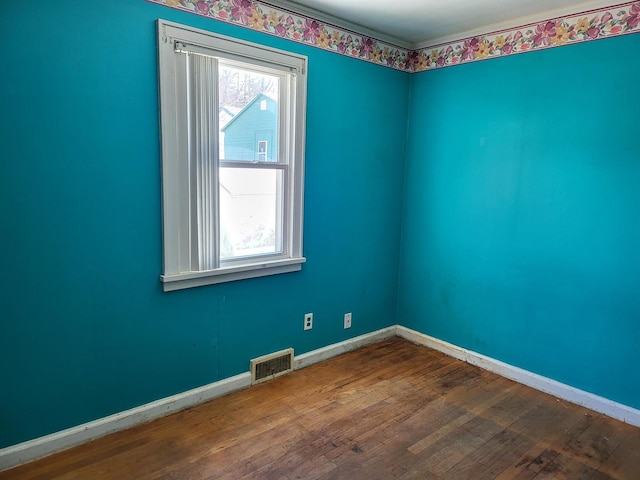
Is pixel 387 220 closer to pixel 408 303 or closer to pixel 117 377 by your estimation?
pixel 408 303

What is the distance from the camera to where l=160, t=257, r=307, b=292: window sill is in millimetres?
2391

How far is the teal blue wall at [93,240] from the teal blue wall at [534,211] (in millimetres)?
1181

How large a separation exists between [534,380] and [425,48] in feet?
8.66

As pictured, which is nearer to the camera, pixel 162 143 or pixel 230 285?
pixel 162 143

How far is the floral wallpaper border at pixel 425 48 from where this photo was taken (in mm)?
2393

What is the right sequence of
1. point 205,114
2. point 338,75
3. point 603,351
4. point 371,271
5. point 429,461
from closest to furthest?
→ point 429,461
point 205,114
point 603,351
point 338,75
point 371,271

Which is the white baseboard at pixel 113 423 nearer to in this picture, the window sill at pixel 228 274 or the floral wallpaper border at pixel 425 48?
the window sill at pixel 228 274

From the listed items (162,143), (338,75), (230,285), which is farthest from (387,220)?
(162,143)

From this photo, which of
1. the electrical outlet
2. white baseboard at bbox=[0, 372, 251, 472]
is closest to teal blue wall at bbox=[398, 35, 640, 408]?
the electrical outlet

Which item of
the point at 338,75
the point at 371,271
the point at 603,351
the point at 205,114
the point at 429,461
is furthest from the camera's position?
the point at 371,271

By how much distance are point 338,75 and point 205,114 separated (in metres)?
1.11

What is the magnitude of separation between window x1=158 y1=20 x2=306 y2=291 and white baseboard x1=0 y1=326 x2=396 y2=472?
0.68 metres

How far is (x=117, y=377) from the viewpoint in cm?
228

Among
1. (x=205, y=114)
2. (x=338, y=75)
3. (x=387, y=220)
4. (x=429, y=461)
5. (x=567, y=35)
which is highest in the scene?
(x=567, y=35)
